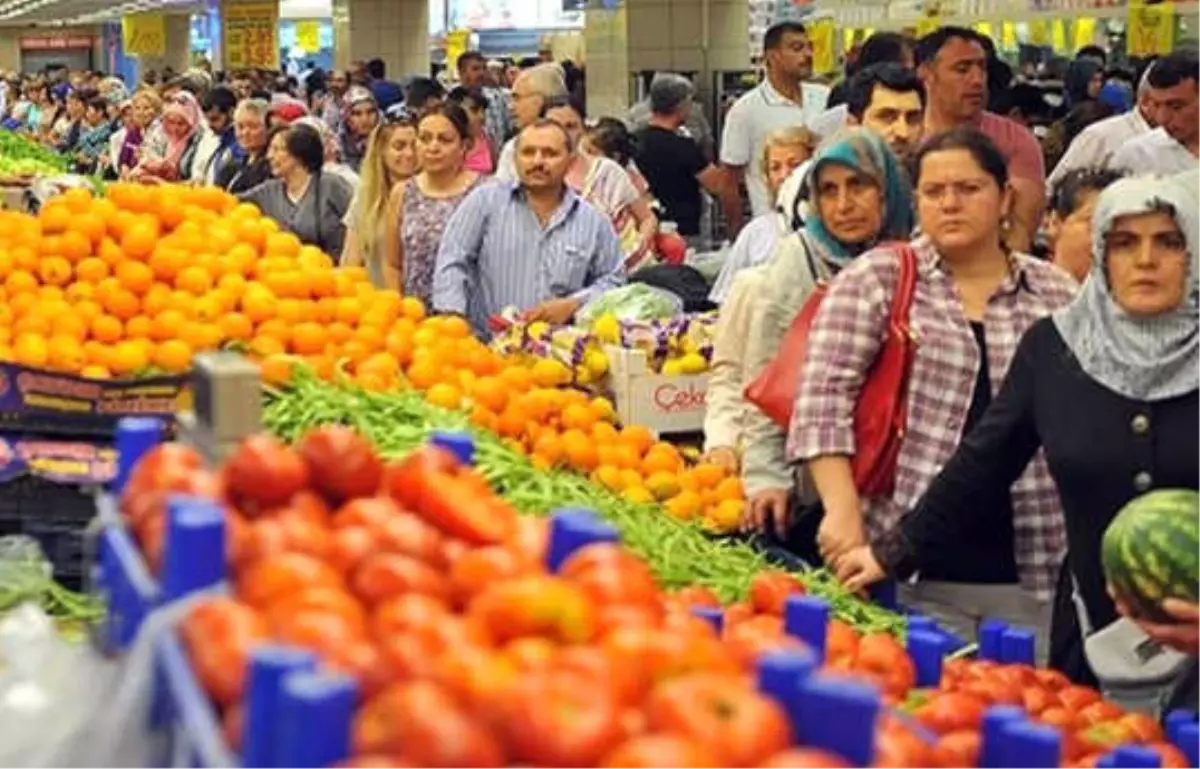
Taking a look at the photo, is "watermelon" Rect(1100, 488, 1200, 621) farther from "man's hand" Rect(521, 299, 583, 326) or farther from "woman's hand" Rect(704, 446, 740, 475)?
"man's hand" Rect(521, 299, 583, 326)

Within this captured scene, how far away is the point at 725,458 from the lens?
19.5ft

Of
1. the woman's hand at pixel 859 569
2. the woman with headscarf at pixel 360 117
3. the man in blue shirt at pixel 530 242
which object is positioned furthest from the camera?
the woman with headscarf at pixel 360 117

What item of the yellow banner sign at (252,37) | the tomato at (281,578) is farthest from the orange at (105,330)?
the yellow banner sign at (252,37)

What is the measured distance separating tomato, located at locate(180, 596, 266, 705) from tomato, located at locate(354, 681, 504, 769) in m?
0.18

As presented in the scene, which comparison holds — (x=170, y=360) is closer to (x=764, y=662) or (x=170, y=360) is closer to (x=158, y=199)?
(x=158, y=199)

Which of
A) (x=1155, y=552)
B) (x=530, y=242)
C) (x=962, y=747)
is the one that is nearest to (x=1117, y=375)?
(x=1155, y=552)

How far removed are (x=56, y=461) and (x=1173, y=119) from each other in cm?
548

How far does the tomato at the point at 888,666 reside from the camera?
356cm

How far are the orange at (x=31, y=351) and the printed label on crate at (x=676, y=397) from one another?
220 centimetres

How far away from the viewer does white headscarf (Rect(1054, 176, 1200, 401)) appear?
424 cm

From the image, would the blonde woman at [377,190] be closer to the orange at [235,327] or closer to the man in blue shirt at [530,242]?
the man in blue shirt at [530,242]

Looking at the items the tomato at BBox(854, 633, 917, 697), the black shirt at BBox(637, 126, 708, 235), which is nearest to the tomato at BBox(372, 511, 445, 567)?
the tomato at BBox(854, 633, 917, 697)

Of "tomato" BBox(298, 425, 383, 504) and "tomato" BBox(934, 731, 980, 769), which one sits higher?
"tomato" BBox(298, 425, 383, 504)

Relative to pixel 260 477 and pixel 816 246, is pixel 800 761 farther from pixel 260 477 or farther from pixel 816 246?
pixel 816 246
